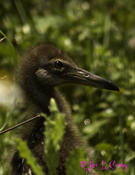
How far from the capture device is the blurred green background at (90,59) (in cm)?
242

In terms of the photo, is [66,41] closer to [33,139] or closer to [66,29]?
[66,29]

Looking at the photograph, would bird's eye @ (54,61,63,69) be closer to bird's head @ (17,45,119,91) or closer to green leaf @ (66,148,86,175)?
bird's head @ (17,45,119,91)

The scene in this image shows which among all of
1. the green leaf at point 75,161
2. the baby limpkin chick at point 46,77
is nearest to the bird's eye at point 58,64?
the baby limpkin chick at point 46,77

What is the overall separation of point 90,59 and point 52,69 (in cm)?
103

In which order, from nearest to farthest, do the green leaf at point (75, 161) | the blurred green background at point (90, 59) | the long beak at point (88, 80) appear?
the green leaf at point (75, 161) → the long beak at point (88, 80) → the blurred green background at point (90, 59)

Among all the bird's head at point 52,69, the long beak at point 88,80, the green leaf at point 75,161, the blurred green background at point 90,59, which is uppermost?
the green leaf at point 75,161

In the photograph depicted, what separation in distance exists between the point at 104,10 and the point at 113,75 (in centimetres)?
141

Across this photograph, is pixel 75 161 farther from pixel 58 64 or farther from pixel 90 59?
pixel 90 59

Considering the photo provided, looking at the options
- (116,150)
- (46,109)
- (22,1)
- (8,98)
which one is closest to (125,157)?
(116,150)

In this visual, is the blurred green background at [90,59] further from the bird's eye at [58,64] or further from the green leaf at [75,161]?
the green leaf at [75,161]

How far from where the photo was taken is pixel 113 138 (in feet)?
8.14

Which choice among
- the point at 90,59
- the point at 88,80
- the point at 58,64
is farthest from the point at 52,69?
the point at 90,59

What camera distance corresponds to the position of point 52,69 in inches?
85.7

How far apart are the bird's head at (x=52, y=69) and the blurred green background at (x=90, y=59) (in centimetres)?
22
